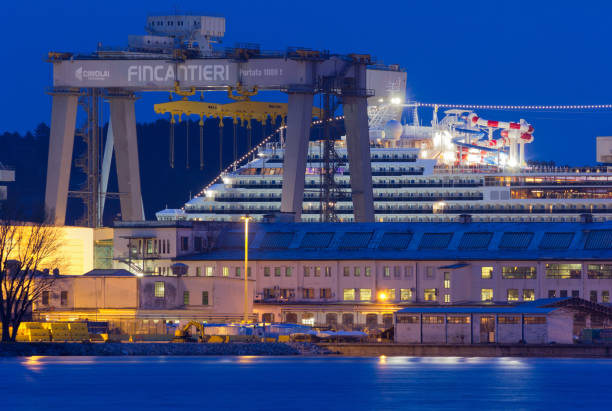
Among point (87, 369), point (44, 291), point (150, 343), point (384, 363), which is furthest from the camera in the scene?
point (44, 291)

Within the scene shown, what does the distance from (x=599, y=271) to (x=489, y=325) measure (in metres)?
18.5

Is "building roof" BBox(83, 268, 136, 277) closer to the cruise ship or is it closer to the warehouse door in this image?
the warehouse door

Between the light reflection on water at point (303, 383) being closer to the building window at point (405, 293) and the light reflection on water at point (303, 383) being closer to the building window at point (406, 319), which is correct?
the building window at point (406, 319)

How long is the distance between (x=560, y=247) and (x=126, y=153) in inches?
1404

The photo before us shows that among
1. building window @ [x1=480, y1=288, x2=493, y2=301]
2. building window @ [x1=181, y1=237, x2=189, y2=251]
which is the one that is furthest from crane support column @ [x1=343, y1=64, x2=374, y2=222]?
building window @ [x1=480, y1=288, x2=493, y2=301]

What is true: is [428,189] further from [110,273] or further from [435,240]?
[110,273]

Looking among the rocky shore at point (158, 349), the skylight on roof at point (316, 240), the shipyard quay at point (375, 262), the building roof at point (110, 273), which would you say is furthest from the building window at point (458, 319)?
the skylight on roof at point (316, 240)

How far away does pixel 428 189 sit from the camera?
18188cm

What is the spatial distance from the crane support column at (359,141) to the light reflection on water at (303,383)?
31.3 m

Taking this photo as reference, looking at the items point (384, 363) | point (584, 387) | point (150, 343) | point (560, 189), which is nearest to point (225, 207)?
point (560, 189)

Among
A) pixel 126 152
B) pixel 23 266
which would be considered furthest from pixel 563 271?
pixel 23 266

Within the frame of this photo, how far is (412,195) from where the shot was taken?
600 feet

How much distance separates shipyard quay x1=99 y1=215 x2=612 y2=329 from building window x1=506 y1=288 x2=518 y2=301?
0.07m

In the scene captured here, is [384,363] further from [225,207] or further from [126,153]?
[225,207]
